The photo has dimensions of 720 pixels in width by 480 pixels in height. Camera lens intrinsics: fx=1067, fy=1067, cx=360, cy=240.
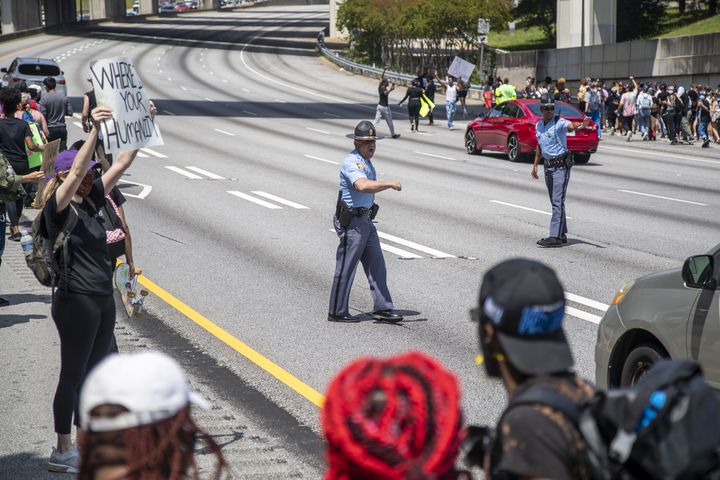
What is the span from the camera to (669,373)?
2758 millimetres

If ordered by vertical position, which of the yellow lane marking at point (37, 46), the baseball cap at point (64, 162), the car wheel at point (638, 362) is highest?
the yellow lane marking at point (37, 46)

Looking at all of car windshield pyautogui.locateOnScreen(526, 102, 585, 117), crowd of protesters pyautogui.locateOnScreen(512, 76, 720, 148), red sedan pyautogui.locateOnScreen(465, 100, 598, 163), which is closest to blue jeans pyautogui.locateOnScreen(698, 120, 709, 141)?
crowd of protesters pyautogui.locateOnScreen(512, 76, 720, 148)

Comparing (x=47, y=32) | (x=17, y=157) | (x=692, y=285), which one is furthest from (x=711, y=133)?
(x=47, y=32)

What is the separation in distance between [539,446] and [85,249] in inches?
168

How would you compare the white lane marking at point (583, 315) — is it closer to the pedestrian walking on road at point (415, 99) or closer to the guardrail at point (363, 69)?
the pedestrian walking on road at point (415, 99)

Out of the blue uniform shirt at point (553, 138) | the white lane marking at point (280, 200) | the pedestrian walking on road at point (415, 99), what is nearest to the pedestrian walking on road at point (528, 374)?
the blue uniform shirt at point (553, 138)

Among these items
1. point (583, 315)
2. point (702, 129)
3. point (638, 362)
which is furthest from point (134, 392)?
point (702, 129)

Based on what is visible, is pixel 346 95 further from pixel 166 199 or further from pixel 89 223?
pixel 89 223

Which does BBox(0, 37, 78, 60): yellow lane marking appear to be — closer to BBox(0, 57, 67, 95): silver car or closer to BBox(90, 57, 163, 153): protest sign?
BBox(0, 57, 67, 95): silver car

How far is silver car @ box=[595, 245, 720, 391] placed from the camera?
20.8ft

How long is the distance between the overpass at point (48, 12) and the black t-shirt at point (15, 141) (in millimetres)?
74199

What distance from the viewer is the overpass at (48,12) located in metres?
83.6

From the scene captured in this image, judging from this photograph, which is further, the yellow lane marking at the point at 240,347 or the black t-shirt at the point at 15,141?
the black t-shirt at the point at 15,141

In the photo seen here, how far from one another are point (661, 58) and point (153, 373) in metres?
44.4
